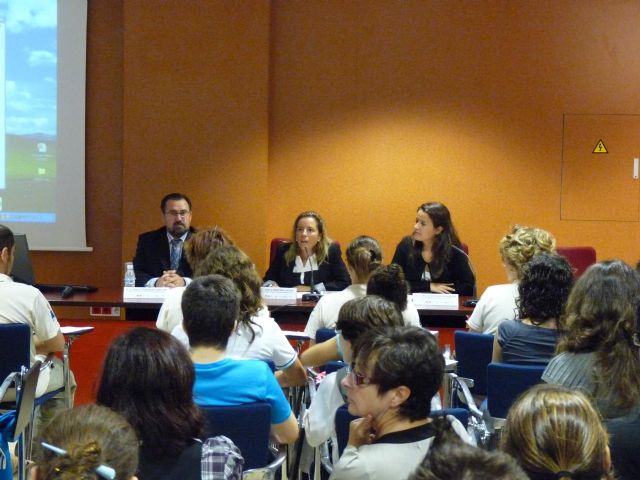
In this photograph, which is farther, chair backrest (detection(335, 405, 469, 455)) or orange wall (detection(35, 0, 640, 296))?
orange wall (detection(35, 0, 640, 296))

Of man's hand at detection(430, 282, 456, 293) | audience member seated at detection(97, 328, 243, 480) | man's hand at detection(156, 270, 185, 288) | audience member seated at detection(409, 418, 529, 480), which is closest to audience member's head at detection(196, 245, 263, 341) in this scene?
audience member seated at detection(97, 328, 243, 480)

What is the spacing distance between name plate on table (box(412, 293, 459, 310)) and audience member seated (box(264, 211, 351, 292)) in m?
0.82

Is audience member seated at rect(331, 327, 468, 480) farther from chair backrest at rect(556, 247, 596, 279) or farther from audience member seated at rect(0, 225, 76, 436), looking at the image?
chair backrest at rect(556, 247, 596, 279)

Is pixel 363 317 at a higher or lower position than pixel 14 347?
higher

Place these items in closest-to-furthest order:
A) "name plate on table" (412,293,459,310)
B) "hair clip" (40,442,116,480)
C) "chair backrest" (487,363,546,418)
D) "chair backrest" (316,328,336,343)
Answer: "hair clip" (40,442,116,480), "chair backrest" (487,363,546,418), "chair backrest" (316,328,336,343), "name plate on table" (412,293,459,310)

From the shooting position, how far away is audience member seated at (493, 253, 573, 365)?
327 centimetres

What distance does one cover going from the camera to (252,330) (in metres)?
3.21

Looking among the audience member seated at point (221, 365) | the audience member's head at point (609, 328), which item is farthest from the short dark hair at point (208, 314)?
the audience member's head at point (609, 328)

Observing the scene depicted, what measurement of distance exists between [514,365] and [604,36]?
14.8ft

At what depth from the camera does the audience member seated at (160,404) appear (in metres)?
1.92

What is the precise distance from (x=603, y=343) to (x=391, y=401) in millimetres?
859

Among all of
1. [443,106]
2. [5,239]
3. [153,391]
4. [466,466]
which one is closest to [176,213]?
[5,239]

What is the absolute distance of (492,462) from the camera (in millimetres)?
1232

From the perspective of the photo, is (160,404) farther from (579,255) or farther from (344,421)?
(579,255)
